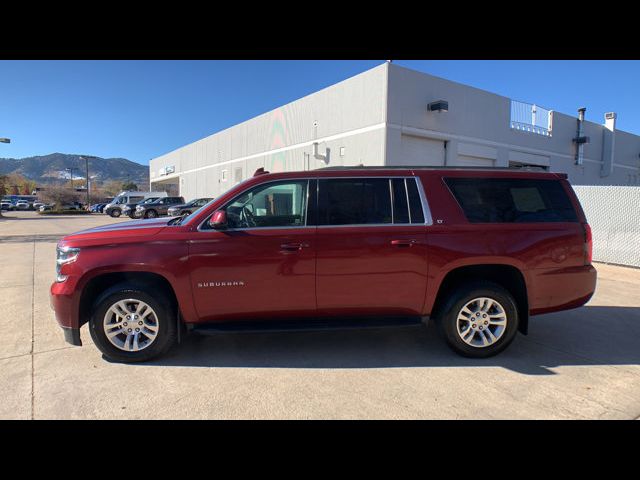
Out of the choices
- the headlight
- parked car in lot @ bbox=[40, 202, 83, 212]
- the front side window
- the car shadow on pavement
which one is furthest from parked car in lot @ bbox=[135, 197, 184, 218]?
parked car in lot @ bbox=[40, 202, 83, 212]

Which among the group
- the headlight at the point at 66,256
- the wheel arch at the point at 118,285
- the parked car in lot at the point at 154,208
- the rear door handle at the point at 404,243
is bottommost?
the wheel arch at the point at 118,285

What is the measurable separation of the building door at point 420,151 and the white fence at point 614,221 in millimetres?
6221

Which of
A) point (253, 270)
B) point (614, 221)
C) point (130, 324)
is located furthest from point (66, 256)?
point (614, 221)

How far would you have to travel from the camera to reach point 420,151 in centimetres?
1513

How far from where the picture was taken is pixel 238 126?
25875 mm

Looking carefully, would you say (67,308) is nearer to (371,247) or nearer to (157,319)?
(157,319)

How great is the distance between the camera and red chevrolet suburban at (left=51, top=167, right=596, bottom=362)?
11.8ft

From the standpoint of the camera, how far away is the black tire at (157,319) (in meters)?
3.60

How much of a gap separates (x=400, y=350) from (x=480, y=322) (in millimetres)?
890

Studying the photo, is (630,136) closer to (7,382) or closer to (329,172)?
(329,172)

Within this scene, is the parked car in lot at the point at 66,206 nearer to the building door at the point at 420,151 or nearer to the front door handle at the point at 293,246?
the building door at the point at 420,151

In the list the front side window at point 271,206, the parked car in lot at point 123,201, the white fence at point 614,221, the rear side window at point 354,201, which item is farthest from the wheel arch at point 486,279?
the parked car in lot at point 123,201

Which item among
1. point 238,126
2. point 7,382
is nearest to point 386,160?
point 7,382

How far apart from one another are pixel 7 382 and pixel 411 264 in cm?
390
